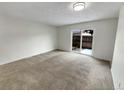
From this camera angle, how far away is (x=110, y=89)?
1888 millimetres

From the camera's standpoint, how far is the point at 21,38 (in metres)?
3.85

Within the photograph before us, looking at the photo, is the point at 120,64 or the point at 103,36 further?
the point at 103,36

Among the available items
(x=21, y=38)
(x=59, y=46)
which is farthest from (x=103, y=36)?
(x=21, y=38)

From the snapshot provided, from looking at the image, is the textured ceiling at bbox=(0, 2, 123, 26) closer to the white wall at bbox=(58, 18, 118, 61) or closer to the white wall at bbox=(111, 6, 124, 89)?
the white wall at bbox=(111, 6, 124, 89)

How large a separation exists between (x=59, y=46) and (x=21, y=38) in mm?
3376

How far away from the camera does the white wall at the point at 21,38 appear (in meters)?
3.20

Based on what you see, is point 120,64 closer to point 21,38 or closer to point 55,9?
point 55,9

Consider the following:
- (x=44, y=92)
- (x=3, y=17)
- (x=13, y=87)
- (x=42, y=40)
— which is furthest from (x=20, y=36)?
(x=44, y=92)

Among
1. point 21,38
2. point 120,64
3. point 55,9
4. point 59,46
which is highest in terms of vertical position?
point 55,9

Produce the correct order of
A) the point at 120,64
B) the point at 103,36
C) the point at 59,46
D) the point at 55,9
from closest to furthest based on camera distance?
1. the point at 120,64
2. the point at 55,9
3. the point at 103,36
4. the point at 59,46

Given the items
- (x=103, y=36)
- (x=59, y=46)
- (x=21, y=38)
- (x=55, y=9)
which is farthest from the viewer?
(x=59, y=46)

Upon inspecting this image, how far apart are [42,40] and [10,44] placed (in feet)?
6.64

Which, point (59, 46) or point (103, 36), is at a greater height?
point (103, 36)

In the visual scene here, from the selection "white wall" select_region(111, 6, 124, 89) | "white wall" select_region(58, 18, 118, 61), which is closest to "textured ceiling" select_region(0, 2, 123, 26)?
"white wall" select_region(111, 6, 124, 89)
